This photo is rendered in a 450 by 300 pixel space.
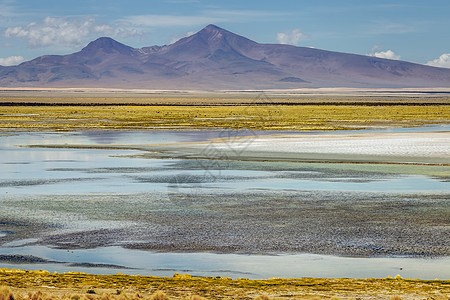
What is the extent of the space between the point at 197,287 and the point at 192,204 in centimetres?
788

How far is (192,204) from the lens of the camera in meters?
18.0

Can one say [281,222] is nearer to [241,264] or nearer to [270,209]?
[270,209]

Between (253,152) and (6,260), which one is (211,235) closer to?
(6,260)

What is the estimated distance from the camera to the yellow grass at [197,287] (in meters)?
9.52

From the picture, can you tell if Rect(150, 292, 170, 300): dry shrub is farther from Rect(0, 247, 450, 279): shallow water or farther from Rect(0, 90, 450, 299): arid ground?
Rect(0, 247, 450, 279): shallow water

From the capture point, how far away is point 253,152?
3250 centimetres

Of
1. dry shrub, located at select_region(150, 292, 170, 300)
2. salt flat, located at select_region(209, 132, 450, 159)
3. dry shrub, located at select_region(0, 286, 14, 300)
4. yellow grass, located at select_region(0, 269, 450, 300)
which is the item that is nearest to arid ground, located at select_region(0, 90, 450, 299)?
yellow grass, located at select_region(0, 269, 450, 300)

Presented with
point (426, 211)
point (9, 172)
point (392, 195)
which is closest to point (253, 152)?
point (9, 172)

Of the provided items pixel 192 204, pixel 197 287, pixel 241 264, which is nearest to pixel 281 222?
pixel 192 204

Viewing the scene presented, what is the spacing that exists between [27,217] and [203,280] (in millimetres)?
6826

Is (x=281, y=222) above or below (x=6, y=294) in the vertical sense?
above

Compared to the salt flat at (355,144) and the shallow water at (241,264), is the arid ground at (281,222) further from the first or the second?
the shallow water at (241,264)

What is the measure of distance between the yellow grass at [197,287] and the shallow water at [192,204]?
0.68 meters

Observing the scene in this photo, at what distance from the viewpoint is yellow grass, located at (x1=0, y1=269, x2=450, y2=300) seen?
9.52 meters
